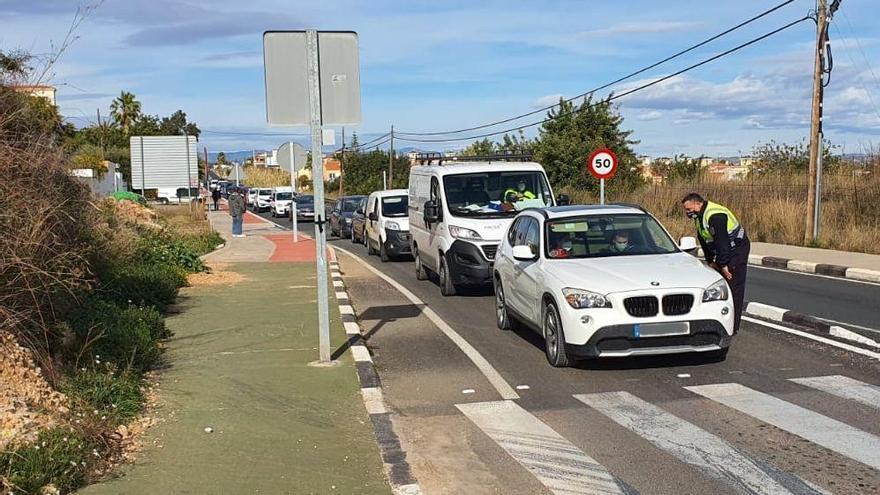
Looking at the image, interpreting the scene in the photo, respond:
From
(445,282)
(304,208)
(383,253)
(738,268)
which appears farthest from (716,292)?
(304,208)

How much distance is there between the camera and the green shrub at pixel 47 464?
473 cm

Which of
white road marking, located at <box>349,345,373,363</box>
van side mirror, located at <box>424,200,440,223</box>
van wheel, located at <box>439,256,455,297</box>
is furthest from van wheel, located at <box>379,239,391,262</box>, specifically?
white road marking, located at <box>349,345,373,363</box>

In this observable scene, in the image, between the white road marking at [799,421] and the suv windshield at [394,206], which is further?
the suv windshield at [394,206]

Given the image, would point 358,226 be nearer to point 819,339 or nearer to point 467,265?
point 467,265

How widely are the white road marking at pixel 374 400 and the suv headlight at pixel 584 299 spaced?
75.2 inches

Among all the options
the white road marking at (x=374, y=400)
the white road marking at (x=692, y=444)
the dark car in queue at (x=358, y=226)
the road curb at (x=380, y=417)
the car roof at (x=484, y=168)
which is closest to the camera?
the white road marking at (x=692, y=444)

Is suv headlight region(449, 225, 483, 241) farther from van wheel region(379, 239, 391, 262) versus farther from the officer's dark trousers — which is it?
van wheel region(379, 239, 391, 262)

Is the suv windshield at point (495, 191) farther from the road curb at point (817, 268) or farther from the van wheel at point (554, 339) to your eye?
the road curb at point (817, 268)

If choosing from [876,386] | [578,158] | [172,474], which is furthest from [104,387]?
[578,158]

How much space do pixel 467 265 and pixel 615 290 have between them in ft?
19.2

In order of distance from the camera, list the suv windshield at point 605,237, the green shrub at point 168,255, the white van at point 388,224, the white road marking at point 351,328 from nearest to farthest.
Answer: the suv windshield at point 605,237, the white road marking at point 351,328, the green shrub at point 168,255, the white van at point 388,224

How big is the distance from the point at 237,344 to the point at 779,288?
9.39m

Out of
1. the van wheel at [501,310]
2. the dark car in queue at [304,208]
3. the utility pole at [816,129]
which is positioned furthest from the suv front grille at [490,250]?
the dark car in queue at [304,208]

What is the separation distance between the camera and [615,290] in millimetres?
7871
